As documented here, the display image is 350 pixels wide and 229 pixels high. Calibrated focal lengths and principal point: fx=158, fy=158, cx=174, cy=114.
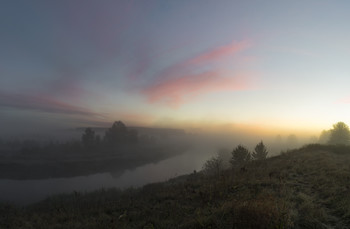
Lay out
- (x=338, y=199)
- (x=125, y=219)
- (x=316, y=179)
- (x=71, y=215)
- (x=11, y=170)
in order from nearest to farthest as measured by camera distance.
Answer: (x=338, y=199) < (x=125, y=219) < (x=71, y=215) < (x=316, y=179) < (x=11, y=170)

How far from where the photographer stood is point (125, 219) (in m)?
5.56

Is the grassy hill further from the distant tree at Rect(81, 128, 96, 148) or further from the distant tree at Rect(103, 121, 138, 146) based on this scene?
the distant tree at Rect(81, 128, 96, 148)

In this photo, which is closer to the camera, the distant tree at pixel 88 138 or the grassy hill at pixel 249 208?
the grassy hill at pixel 249 208

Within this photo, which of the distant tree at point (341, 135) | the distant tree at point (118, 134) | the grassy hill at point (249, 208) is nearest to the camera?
the grassy hill at point (249, 208)

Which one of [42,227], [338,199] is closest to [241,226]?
[338,199]

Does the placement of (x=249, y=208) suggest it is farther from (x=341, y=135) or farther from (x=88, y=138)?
(x=88, y=138)

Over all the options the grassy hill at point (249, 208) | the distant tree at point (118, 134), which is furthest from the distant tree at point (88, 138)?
the grassy hill at point (249, 208)

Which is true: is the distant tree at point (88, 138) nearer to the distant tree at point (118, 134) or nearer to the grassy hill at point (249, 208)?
the distant tree at point (118, 134)

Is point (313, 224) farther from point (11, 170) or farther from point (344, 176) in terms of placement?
point (11, 170)

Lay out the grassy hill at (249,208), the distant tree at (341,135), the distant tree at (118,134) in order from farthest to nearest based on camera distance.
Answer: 1. the distant tree at (118,134)
2. the distant tree at (341,135)
3. the grassy hill at (249,208)

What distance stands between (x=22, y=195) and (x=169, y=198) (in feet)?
184

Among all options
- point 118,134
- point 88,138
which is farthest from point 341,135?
point 88,138

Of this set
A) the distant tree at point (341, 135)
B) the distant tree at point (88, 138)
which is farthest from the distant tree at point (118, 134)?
the distant tree at point (341, 135)

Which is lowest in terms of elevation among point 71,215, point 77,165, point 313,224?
point 77,165
